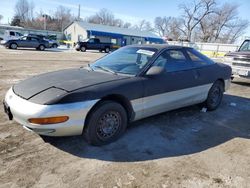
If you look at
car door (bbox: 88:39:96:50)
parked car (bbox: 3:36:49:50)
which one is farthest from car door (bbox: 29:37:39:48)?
car door (bbox: 88:39:96:50)

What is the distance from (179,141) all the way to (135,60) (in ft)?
5.43

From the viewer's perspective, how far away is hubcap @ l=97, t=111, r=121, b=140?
357 centimetres

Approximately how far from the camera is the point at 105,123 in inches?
142

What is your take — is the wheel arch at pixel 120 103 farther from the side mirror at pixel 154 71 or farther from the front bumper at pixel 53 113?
the side mirror at pixel 154 71

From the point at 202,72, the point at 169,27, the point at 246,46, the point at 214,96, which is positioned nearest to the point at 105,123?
the point at 202,72

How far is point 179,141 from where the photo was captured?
3.95m

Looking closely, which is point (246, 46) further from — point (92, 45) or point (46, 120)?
point (92, 45)

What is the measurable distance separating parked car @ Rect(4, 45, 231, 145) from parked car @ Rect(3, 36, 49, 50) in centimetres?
2331

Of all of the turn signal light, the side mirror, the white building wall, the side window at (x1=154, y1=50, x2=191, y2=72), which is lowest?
the turn signal light

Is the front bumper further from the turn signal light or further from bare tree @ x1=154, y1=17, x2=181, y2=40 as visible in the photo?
bare tree @ x1=154, y1=17, x2=181, y2=40

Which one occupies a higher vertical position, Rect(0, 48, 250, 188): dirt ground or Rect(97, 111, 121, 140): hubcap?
Rect(97, 111, 121, 140): hubcap

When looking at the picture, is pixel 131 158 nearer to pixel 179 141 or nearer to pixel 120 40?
pixel 179 141

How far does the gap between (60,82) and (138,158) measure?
1.58 metres

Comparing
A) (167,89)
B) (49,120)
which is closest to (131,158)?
(49,120)
